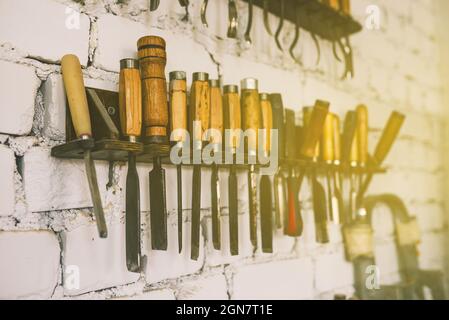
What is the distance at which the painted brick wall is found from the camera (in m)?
0.76

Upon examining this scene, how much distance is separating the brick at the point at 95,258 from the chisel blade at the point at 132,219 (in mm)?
81

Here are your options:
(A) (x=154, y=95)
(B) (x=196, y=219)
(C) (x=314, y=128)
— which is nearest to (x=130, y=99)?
(A) (x=154, y=95)

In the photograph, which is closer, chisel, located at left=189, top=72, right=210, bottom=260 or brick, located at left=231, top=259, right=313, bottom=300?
chisel, located at left=189, top=72, right=210, bottom=260

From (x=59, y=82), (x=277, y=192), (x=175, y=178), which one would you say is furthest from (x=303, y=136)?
(x=59, y=82)

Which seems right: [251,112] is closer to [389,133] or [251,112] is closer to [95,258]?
[95,258]

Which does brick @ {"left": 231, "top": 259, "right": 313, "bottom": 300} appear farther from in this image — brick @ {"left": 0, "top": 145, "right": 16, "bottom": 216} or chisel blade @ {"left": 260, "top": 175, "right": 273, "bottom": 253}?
brick @ {"left": 0, "top": 145, "right": 16, "bottom": 216}

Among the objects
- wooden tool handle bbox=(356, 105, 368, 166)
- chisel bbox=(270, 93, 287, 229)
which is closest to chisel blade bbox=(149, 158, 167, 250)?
chisel bbox=(270, 93, 287, 229)

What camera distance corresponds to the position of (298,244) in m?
1.27

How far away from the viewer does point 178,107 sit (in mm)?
848

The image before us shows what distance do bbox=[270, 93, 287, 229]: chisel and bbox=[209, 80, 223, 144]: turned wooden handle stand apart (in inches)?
7.1

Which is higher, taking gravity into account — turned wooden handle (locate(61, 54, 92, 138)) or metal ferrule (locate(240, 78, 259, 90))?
metal ferrule (locate(240, 78, 259, 90))

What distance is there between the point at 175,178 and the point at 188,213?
0.26 ft

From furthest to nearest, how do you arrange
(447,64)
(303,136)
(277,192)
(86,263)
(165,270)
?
(447,64), (303,136), (277,192), (165,270), (86,263)
